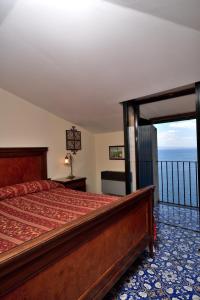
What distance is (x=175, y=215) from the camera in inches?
143

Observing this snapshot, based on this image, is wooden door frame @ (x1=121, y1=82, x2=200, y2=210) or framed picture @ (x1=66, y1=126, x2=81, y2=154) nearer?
wooden door frame @ (x1=121, y1=82, x2=200, y2=210)

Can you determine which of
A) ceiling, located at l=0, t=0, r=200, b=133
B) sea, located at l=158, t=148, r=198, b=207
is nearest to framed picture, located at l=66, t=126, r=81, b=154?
ceiling, located at l=0, t=0, r=200, b=133

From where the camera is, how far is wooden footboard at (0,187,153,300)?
3.28ft

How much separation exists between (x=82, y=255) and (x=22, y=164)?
8.62 feet

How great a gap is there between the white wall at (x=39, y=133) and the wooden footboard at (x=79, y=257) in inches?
98.2

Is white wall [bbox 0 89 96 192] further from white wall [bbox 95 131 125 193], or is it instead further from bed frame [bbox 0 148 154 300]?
bed frame [bbox 0 148 154 300]

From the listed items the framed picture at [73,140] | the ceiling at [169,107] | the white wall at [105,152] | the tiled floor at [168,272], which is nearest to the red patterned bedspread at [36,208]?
the tiled floor at [168,272]

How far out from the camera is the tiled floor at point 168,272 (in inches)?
69.9

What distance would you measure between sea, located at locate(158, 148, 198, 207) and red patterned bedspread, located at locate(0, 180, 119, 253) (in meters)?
2.39

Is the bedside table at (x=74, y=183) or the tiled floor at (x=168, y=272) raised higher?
the bedside table at (x=74, y=183)

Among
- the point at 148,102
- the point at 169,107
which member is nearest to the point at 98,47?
the point at 148,102

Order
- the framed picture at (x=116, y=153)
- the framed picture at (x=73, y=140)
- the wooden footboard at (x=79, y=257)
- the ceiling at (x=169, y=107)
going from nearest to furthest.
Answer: the wooden footboard at (x=79, y=257)
the ceiling at (x=169, y=107)
the framed picture at (x=73, y=140)
the framed picture at (x=116, y=153)

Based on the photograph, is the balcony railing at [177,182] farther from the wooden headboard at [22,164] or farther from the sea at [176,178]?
the wooden headboard at [22,164]

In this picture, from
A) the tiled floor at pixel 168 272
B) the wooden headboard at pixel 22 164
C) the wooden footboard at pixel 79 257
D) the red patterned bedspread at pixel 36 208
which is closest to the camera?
the wooden footboard at pixel 79 257
